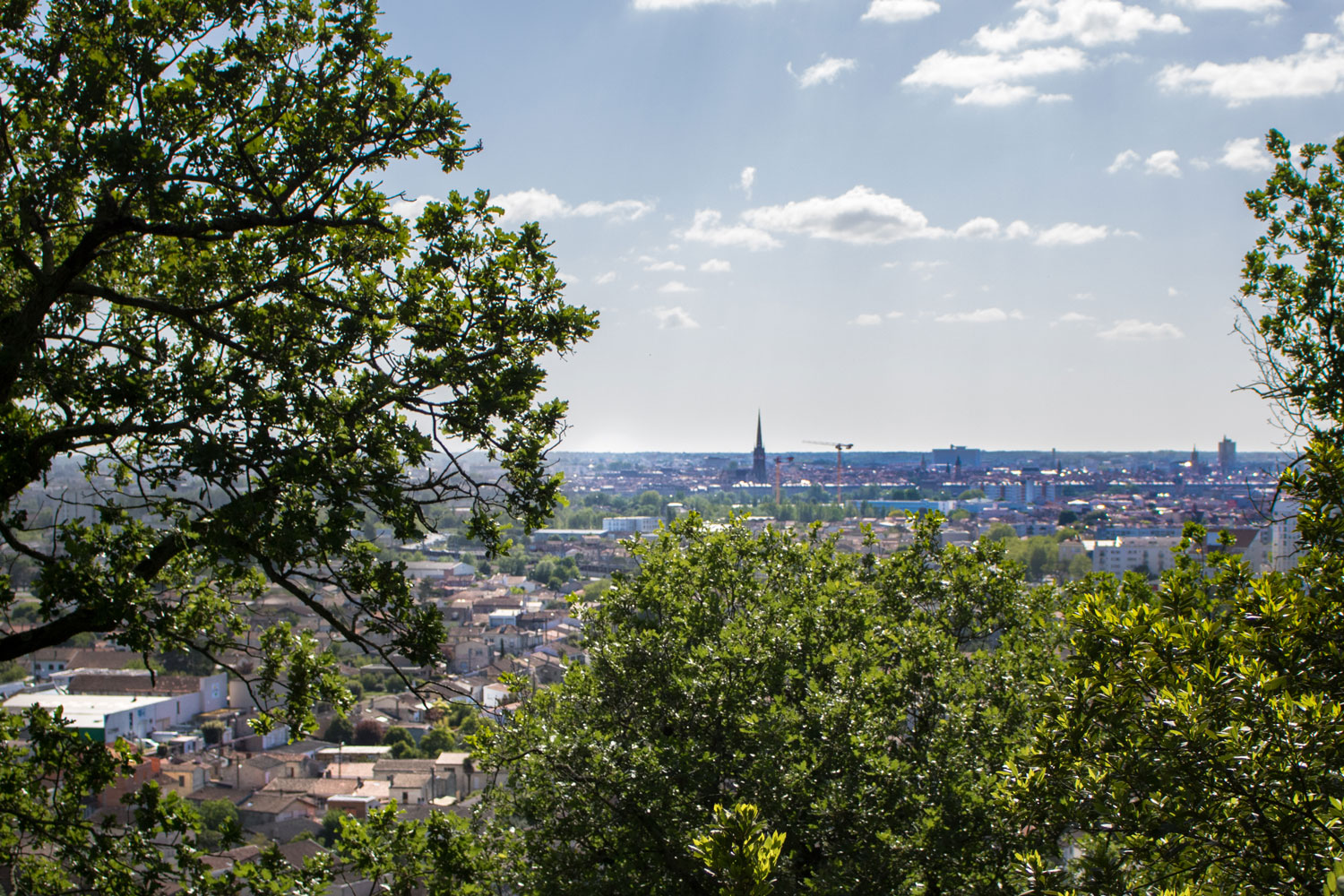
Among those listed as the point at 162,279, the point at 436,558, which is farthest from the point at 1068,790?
the point at 436,558

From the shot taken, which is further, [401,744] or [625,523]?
[625,523]

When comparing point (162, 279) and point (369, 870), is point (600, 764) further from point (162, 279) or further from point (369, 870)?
point (162, 279)

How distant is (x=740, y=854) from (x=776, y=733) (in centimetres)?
427

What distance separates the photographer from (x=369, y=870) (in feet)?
16.2

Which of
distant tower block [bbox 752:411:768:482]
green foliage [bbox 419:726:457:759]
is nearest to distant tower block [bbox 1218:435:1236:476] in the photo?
distant tower block [bbox 752:411:768:482]

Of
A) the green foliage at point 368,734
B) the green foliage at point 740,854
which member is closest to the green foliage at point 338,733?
the green foliage at point 368,734

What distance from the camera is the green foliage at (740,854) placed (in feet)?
6.52

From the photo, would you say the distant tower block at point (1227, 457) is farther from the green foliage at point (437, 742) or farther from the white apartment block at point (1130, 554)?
the green foliage at point (437, 742)

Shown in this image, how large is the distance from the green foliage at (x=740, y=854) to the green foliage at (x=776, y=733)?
3.33 metres


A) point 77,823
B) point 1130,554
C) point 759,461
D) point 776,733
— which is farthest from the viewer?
point 759,461

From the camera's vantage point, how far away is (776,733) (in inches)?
242

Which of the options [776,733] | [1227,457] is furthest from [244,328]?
[1227,457]

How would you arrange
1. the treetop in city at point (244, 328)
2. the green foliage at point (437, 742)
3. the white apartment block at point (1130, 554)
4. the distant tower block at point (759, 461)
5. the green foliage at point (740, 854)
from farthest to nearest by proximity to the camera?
the distant tower block at point (759, 461) → the white apartment block at point (1130, 554) → the green foliage at point (437, 742) → the treetop in city at point (244, 328) → the green foliage at point (740, 854)

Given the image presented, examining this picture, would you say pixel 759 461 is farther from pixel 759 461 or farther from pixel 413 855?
pixel 413 855
